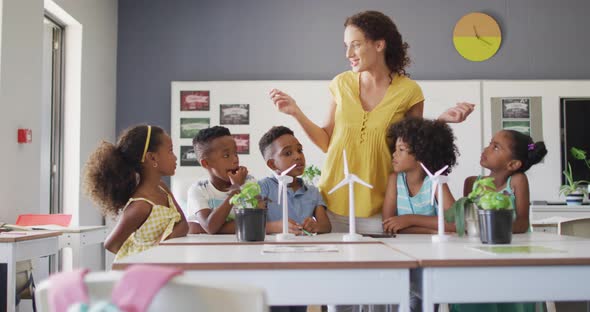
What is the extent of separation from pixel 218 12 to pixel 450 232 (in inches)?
166

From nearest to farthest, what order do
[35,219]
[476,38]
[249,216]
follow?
[249,216] → [35,219] → [476,38]

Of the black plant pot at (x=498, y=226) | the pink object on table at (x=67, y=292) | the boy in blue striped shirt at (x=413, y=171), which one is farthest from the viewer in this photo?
the boy in blue striped shirt at (x=413, y=171)

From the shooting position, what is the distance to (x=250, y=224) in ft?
6.43

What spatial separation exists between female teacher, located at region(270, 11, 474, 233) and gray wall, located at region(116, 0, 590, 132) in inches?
130

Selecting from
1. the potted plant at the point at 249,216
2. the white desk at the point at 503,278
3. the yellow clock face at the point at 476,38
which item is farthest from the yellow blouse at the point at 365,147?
the yellow clock face at the point at 476,38

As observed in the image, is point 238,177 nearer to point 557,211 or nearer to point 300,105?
point 300,105

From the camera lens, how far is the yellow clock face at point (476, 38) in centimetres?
585

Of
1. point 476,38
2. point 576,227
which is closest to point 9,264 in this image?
point 576,227

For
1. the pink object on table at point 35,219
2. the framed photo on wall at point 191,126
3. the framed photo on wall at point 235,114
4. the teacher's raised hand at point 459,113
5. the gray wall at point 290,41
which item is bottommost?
the pink object on table at point 35,219

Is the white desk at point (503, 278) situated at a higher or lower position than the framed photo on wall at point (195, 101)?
lower

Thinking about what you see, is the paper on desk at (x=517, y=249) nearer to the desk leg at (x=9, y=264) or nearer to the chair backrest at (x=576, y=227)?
the chair backrest at (x=576, y=227)

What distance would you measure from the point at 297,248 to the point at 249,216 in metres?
0.29

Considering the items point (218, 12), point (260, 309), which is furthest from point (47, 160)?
point (260, 309)

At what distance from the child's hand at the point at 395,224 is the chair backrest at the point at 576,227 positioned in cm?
110
